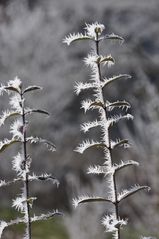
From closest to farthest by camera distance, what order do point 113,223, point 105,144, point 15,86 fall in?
1. point 113,223
2. point 105,144
3. point 15,86

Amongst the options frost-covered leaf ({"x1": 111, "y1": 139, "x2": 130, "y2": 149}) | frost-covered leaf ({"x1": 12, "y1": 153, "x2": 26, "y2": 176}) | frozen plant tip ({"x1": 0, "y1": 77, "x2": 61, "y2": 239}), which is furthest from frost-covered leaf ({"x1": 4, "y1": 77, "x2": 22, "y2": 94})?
frost-covered leaf ({"x1": 111, "y1": 139, "x2": 130, "y2": 149})

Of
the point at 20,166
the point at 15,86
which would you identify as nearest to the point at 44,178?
the point at 20,166

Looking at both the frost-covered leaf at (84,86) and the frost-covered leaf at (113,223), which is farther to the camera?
the frost-covered leaf at (84,86)

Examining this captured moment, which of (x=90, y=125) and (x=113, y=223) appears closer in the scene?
(x=113, y=223)

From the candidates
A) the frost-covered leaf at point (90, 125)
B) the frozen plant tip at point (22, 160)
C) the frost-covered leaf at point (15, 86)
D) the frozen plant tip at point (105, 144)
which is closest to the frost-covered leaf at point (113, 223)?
the frozen plant tip at point (105, 144)

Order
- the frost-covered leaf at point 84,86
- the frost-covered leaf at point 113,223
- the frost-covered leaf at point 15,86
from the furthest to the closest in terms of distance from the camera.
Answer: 1. the frost-covered leaf at point 15,86
2. the frost-covered leaf at point 84,86
3. the frost-covered leaf at point 113,223

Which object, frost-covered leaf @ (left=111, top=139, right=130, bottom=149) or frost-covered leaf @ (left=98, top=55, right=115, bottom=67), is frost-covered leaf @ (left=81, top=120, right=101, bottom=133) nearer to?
frost-covered leaf @ (left=111, top=139, right=130, bottom=149)

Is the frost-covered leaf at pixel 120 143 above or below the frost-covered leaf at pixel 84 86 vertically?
below

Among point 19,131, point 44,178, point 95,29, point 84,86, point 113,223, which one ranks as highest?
point 95,29

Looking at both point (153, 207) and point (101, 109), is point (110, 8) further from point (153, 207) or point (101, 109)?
point (101, 109)

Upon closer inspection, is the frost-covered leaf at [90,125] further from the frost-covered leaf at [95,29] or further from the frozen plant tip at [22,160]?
the frost-covered leaf at [95,29]

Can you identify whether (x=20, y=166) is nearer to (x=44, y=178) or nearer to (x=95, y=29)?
(x=44, y=178)

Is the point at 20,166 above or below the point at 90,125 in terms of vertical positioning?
below
